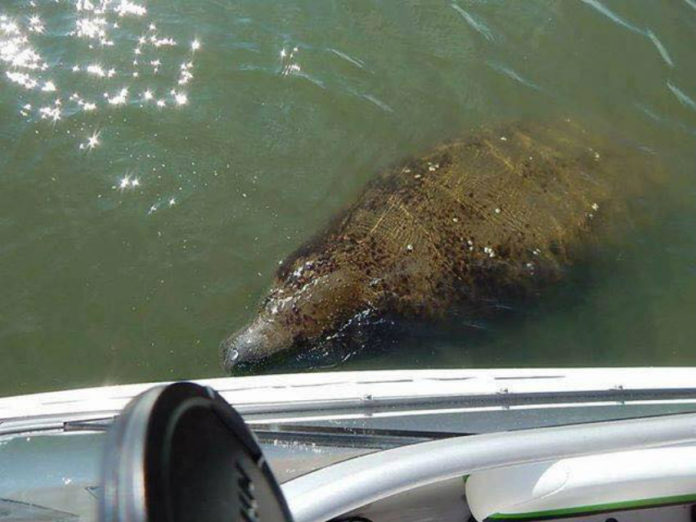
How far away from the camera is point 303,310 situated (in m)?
5.59

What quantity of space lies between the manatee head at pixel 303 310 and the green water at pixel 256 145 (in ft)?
0.64

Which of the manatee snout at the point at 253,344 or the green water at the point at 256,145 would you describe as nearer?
the manatee snout at the point at 253,344

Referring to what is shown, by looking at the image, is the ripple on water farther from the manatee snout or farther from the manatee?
the manatee snout


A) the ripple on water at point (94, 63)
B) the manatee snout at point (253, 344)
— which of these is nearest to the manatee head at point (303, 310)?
the manatee snout at point (253, 344)

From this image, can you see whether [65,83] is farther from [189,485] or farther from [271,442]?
[189,485]

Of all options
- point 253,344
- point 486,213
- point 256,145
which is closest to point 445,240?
point 486,213

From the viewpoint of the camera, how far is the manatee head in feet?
17.7

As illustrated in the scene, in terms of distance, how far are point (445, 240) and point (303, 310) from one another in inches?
44.9

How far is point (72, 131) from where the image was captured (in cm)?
665

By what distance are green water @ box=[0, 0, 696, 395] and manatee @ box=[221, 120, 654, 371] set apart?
8.9 inches

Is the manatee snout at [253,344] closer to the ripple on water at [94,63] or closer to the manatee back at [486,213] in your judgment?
the manatee back at [486,213]

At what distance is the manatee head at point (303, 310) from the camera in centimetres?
541

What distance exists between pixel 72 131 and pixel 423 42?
3.25 m

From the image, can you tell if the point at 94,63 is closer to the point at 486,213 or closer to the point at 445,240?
the point at 445,240
